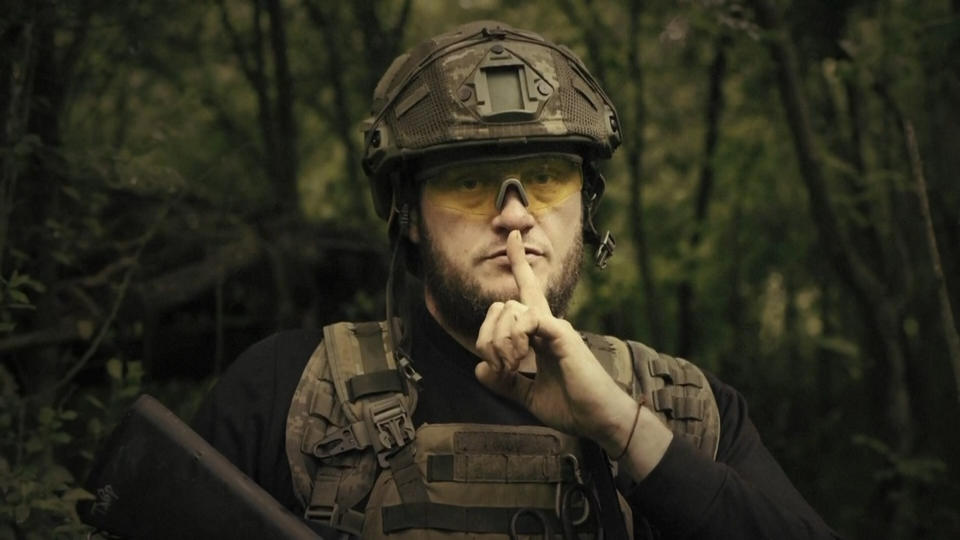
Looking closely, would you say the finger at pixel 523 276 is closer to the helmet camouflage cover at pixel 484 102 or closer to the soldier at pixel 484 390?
the soldier at pixel 484 390

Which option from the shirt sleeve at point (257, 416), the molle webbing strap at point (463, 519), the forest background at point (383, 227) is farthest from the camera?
the forest background at point (383, 227)

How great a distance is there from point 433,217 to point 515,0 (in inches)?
166

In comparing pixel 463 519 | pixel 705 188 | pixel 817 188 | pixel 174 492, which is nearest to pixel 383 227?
pixel 705 188

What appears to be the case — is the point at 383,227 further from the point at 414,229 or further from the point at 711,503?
the point at 711,503

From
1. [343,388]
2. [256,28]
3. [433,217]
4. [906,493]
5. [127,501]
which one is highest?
[256,28]

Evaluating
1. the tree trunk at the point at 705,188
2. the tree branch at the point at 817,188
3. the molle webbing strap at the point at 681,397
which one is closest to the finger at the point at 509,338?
the molle webbing strap at the point at 681,397

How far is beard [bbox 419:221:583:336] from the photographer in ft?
9.27

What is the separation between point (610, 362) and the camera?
2932 millimetres

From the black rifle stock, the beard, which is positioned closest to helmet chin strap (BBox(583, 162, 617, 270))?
the beard

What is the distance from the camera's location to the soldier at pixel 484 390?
2.54 meters

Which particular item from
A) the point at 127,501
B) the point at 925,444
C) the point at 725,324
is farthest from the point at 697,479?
the point at 725,324

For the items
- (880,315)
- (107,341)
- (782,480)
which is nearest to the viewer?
(782,480)

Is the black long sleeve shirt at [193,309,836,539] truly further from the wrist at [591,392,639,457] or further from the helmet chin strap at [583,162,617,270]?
the helmet chin strap at [583,162,617,270]

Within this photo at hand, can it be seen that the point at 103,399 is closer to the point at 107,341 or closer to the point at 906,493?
the point at 107,341
